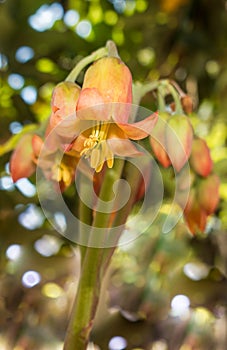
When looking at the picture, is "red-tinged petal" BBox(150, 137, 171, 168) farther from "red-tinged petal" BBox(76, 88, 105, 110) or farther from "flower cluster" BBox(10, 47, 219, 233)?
"red-tinged petal" BBox(76, 88, 105, 110)

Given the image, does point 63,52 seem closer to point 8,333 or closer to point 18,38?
point 18,38

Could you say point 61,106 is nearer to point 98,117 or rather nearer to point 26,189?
point 98,117

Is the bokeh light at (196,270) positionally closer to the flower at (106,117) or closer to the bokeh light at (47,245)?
the bokeh light at (47,245)

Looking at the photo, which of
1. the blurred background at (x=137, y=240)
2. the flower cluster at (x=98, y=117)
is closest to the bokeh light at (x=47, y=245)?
the blurred background at (x=137, y=240)

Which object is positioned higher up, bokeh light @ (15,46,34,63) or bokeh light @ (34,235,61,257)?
bokeh light @ (15,46,34,63)

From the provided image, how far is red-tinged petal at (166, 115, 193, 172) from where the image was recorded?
0.61 meters

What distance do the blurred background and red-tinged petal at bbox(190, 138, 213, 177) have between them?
140 mm

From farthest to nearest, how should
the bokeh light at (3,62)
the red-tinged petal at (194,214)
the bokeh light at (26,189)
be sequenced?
the bokeh light at (3,62) < the bokeh light at (26,189) < the red-tinged petal at (194,214)

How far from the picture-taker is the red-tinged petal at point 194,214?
717 mm

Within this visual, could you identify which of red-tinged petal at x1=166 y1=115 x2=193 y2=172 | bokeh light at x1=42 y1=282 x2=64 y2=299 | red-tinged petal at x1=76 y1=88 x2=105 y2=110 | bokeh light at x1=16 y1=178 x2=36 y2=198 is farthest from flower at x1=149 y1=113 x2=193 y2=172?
bokeh light at x1=42 y1=282 x2=64 y2=299

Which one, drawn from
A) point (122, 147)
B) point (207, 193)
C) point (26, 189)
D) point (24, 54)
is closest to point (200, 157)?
point (207, 193)

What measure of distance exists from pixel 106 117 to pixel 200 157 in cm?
20

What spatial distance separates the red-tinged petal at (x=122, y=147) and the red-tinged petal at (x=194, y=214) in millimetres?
202

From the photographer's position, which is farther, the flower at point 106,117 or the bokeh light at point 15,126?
the bokeh light at point 15,126
